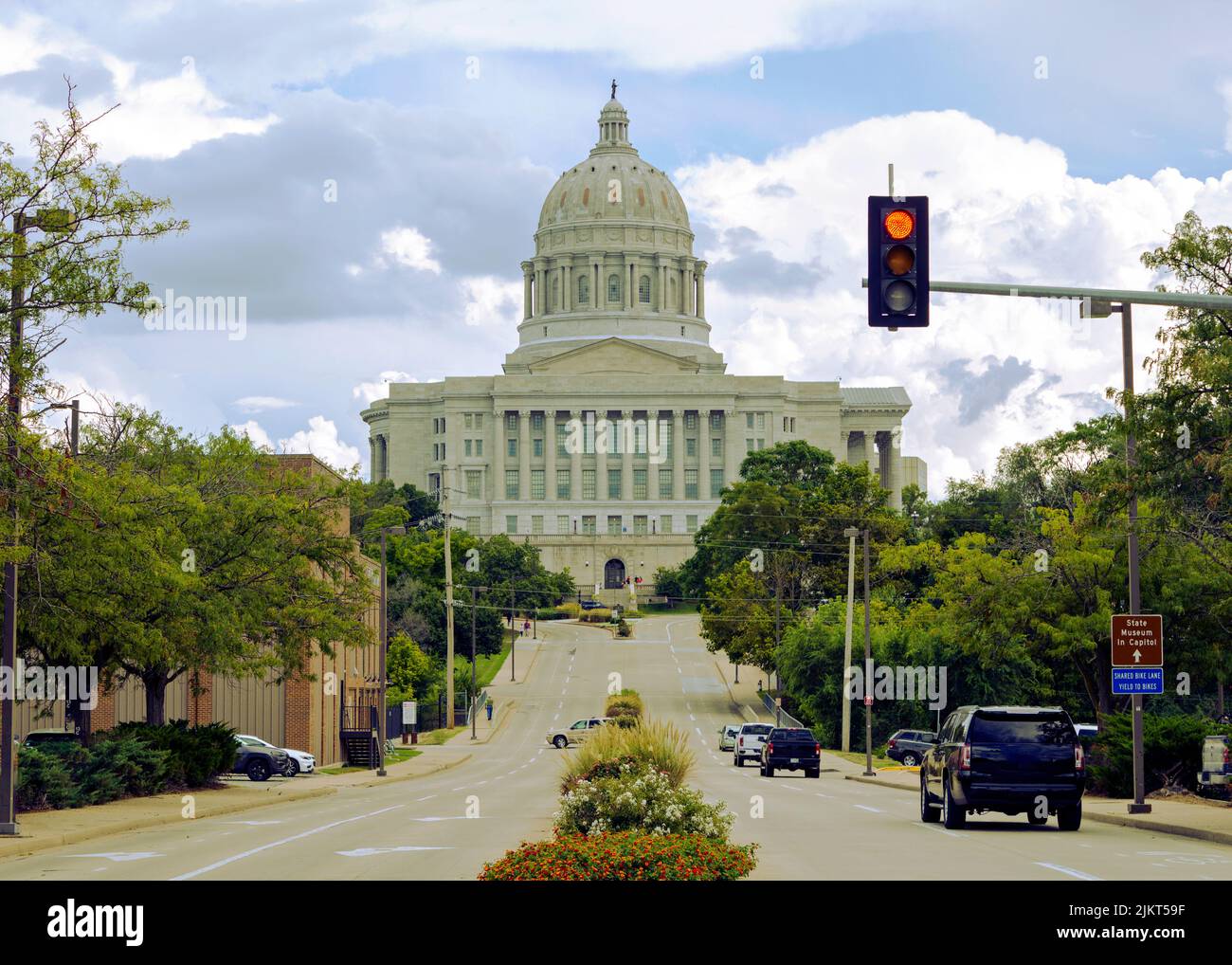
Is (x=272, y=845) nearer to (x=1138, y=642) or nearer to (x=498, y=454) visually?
(x=1138, y=642)

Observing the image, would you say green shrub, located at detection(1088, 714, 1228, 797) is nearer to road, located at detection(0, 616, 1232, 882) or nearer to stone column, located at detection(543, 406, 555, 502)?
road, located at detection(0, 616, 1232, 882)

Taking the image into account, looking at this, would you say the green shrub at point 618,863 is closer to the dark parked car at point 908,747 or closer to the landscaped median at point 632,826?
the landscaped median at point 632,826

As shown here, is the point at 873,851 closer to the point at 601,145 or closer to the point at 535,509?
the point at 535,509

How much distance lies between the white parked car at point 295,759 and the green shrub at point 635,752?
2376 cm

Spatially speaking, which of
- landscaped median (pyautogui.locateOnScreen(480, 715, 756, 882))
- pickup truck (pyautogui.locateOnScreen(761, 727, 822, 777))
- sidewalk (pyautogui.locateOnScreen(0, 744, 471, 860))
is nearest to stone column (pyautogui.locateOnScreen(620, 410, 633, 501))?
sidewalk (pyautogui.locateOnScreen(0, 744, 471, 860))

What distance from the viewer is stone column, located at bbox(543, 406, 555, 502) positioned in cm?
15750

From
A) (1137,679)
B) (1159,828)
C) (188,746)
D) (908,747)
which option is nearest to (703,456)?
(908,747)

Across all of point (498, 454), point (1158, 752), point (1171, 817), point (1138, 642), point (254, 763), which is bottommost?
point (254, 763)

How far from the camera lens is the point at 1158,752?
31.3m

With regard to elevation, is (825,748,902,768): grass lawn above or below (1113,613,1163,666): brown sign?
below

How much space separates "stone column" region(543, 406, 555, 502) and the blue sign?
13098 centimetres

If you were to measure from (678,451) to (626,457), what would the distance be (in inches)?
184

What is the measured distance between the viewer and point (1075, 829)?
79.3 ft

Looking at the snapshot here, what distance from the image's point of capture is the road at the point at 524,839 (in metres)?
17.4
